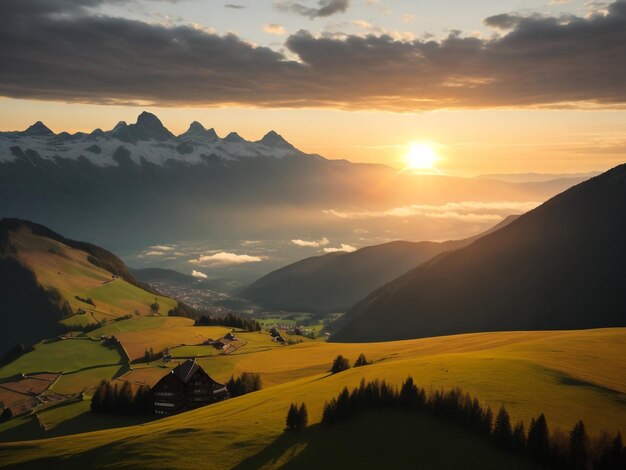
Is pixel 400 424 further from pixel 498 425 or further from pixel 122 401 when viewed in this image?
pixel 122 401

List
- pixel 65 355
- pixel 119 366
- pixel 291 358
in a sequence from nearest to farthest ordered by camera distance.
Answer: pixel 291 358
pixel 119 366
pixel 65 355

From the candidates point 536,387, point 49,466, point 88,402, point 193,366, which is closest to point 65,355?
point 88,402

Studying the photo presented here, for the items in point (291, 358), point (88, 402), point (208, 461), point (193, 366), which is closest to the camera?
point (208, 461)

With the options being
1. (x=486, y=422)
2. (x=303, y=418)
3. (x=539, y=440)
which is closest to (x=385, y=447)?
(x=486, y=422)

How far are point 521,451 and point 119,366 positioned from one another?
132973 millimetres

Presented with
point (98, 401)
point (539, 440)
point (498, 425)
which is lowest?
point (98, 401)

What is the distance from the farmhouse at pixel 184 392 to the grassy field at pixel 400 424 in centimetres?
1744

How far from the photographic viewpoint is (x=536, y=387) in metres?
67.0

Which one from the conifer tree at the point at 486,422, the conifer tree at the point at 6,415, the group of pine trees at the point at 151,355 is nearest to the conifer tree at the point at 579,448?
the conifer tree at the point at 486,422

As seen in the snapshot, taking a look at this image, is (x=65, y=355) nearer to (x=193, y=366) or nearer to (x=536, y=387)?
(x=193, y=366)

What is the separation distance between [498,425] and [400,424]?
405 inches

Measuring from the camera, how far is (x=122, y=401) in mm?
108438

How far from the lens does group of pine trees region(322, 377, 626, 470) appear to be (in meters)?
50.4

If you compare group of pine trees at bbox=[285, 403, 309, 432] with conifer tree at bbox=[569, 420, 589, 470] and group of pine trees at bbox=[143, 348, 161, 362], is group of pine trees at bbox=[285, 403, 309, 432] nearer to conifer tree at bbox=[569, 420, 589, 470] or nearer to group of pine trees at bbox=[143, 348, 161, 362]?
conifer tree at bbox=[569, 420, 589, 470]
